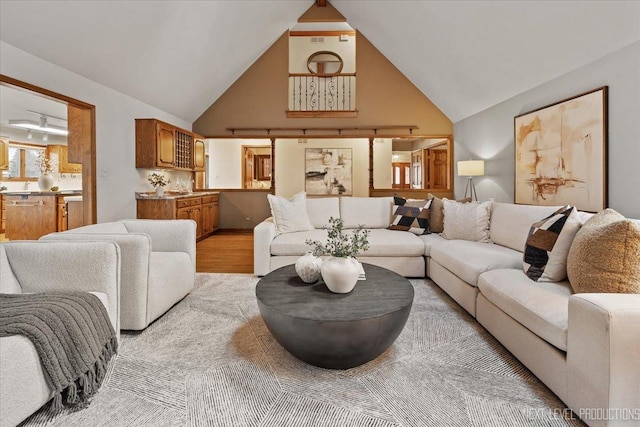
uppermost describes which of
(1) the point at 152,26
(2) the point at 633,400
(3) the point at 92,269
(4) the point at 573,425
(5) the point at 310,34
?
(5) the point at 310,34

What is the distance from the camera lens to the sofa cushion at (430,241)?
3.59m

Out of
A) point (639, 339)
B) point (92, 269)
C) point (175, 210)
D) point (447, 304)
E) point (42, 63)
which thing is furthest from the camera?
point (175, 210)

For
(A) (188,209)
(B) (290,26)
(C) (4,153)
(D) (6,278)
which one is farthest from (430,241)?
(C) (4,153)

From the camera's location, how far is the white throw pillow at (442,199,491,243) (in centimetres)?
354

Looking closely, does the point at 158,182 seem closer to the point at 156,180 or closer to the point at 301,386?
the point at 156,180

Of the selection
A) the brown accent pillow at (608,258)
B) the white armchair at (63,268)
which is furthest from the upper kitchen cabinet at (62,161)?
the brown accent pillow at (608,258)

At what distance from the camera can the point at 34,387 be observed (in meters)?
1.44

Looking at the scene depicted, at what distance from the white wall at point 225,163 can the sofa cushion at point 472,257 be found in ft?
22.5

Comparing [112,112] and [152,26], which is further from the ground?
[152,26]

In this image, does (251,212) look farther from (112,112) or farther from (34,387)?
(34,387)

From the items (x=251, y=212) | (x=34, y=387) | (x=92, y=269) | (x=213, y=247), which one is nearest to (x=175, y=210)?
(x=213, y=247)

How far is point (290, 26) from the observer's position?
6816 mm

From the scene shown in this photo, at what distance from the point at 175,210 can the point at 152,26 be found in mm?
2486

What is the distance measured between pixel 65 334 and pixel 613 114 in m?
4.21
